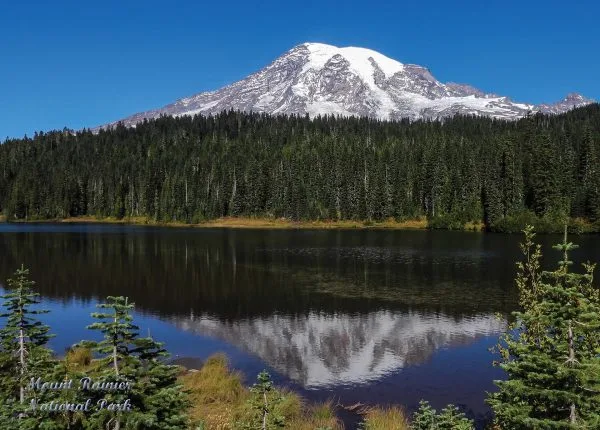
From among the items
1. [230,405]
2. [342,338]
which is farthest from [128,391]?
[342,338]

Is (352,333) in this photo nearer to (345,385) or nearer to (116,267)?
(345,385)

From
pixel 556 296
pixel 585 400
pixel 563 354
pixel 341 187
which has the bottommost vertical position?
pixel 585 400

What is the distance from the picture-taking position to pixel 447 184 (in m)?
170

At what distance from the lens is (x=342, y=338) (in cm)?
3528

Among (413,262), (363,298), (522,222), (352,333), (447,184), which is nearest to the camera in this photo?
(352,333)

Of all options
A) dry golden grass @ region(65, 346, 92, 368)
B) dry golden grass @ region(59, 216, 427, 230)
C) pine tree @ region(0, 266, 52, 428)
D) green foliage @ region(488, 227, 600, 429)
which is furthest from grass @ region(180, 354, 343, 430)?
dry golden grass @ region(59, 216, 427, 230)

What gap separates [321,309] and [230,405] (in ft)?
75.4

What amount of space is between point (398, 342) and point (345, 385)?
9440 millimetres

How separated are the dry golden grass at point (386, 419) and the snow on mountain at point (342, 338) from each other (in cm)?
485

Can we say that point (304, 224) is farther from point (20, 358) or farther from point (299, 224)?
point (20, 358)

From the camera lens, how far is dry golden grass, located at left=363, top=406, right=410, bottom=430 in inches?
735

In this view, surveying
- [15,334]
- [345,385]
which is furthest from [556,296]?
[345,385]

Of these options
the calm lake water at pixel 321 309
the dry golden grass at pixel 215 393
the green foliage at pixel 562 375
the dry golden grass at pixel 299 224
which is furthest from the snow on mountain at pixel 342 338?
the dry golden grass at pixel 299 224

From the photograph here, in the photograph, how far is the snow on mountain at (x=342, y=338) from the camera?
28.5m
